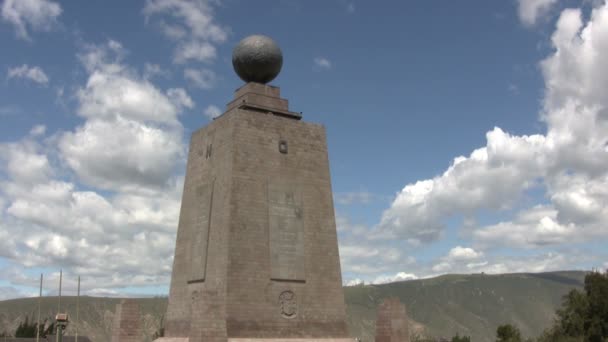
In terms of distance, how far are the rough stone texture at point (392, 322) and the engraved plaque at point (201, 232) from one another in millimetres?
6383

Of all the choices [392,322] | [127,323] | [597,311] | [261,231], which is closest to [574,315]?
[597,311]

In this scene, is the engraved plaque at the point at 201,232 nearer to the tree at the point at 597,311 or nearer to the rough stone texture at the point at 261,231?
the rough stone texture at the point at 261,231

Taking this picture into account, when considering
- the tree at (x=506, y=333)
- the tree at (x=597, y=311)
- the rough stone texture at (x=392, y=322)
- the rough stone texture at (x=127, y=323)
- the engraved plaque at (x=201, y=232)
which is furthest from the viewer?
the tree at (x=506, y=333)

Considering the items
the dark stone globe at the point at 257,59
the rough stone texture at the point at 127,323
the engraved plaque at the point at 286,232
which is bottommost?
the rough stone texture at the point at 127,323

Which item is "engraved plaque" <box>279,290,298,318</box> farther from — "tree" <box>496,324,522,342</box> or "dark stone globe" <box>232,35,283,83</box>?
"tree" <box>496,324,522,342</box>

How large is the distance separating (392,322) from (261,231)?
18.0 feet

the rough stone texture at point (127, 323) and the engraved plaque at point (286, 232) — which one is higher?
the engraved plaque at point (286, 232)

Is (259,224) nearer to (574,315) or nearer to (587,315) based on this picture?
(587,315)

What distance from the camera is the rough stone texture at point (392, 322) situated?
75.0 ft

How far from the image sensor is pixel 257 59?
84.6ft

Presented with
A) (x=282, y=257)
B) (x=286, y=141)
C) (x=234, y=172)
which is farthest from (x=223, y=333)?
(x=286, y=141)

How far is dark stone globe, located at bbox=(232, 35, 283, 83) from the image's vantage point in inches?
1016

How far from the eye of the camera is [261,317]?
2223 centimetres

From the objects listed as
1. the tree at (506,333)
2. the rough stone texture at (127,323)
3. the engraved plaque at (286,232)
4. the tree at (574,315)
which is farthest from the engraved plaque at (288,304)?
the tree at (506,333)
